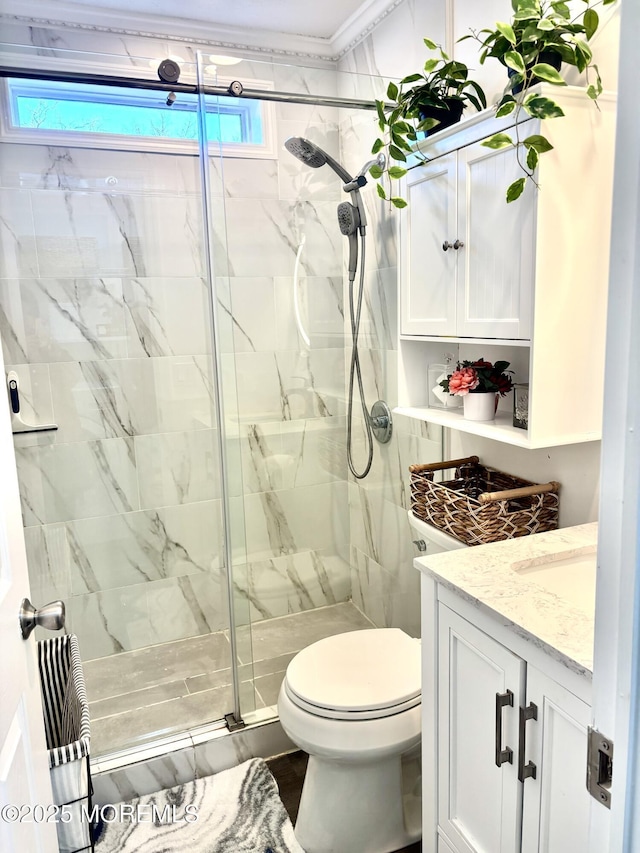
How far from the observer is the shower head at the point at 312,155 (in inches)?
89.4

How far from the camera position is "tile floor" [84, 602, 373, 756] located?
88.1 inches

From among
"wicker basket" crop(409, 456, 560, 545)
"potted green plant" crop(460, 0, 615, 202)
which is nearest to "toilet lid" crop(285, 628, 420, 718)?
"wicker basket" crop(409, 456, 560, 545)

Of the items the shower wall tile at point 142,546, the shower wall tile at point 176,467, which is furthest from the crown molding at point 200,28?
the shower wall tile at point 142,546

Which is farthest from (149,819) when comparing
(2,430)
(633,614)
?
(633,614)

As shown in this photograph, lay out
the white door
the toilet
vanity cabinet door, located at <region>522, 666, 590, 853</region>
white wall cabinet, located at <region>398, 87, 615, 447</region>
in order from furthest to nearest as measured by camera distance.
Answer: the toilet < white wall cabinet, located at <region>398, 87, 615, 447</region> < vanity cabinet door, located at <region>522, 666, 590, 853</region> < the white door

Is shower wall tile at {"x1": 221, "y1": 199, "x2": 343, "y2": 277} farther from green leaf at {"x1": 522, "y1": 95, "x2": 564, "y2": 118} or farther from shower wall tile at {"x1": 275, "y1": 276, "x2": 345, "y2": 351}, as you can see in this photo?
green leaf at {"x1": 522, "y1": 95, "x2": 564, "y2": 118}

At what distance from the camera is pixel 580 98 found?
142cm

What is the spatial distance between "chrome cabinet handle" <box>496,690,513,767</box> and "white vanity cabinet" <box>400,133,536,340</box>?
30.7 inches

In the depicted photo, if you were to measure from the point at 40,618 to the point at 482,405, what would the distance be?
1198mm

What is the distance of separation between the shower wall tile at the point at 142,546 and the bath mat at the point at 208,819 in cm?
89

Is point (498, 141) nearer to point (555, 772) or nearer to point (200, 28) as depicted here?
point (555, 772)

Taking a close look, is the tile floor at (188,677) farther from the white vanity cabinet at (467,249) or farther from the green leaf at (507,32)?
the green leaf at (507,32)

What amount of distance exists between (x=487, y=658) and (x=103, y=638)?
1912 mm

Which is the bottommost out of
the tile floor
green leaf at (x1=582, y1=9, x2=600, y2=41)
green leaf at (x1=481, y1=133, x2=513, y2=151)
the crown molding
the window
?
the tile floor
